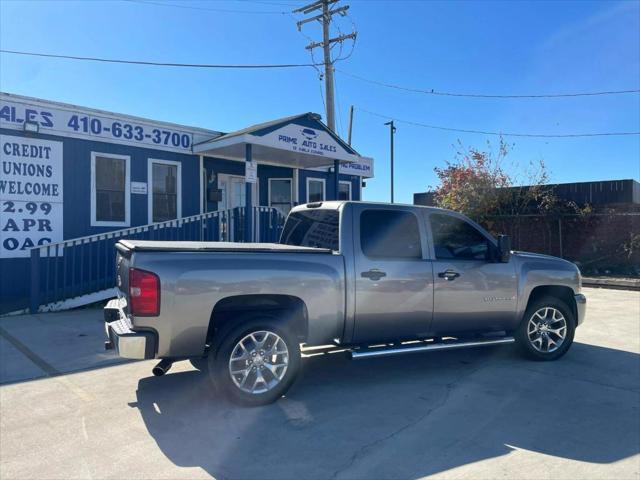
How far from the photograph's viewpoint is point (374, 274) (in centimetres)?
498

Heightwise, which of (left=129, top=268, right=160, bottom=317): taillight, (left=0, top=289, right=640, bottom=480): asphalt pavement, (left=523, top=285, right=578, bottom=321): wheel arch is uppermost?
(left=129, top=268, right=160, bottom=317): taillight

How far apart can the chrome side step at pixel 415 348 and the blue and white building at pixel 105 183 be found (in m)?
6.27

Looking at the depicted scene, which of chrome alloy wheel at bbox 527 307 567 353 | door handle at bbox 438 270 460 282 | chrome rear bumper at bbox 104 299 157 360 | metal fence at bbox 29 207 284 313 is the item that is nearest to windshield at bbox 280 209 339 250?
door handle at bbox 438 270 460 282

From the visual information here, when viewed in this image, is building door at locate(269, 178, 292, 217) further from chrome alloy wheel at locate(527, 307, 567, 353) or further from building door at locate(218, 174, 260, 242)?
chrome alloy wheel at locate(527, 307, 567, 353)

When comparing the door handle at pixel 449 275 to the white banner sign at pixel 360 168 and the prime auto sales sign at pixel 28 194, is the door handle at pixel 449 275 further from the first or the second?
the white banner sign at pixel 360 168

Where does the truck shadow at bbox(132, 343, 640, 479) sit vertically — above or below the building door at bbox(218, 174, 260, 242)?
below

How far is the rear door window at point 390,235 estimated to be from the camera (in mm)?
5160

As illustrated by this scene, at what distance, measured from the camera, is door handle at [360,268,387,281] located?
4.94 metres

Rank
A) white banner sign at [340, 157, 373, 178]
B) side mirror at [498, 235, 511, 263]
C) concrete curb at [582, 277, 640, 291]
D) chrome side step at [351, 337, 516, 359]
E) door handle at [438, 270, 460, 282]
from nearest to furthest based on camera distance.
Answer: chrome side step at [351, 337, 516, 359] → door handle at [438, 270, 460, 282] → side mirror at [498, 235, 511, 263] → concrete curb at [582, 277, 640, 291] → white banner sign at [340, 157, 373, 178]

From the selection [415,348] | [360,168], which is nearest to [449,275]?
[415,348]

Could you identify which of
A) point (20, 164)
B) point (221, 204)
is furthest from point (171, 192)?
point (20, 164)

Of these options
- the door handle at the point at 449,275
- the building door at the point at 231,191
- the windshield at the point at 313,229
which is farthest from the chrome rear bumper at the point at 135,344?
the building door at the point at 231,191

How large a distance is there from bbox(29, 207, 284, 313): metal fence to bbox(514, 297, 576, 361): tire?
7152mm

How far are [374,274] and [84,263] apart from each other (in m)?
7.17
